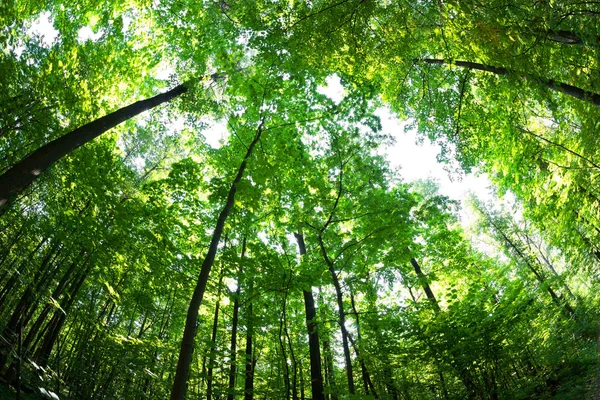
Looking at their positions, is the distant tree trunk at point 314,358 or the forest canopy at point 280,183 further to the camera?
the distant tree trunk at point 314,358

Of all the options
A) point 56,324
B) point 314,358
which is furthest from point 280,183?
point 56,324

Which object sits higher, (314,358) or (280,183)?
(280,183)

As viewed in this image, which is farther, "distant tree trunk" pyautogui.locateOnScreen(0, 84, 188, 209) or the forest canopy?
the forest canopy

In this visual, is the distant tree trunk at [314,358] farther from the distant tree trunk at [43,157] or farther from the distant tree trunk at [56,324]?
the distant tree trunk at [56,324]

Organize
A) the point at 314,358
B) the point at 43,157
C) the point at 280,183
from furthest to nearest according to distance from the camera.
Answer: the point at 314,358 < the point at 280,183 < the point at 43,157

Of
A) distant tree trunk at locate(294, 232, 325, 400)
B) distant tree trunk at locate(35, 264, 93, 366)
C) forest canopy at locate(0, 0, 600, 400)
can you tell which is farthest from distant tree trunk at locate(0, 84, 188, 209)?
distant tree trunk at locate(294, 232, 325, 400)

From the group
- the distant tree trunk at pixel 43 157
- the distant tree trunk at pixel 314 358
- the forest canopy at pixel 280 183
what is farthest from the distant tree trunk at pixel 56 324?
the distant tree trunk at pixel 314 358

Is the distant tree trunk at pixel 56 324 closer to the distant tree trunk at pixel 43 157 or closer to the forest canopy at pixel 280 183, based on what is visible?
the forest canopy at pixel 280 183

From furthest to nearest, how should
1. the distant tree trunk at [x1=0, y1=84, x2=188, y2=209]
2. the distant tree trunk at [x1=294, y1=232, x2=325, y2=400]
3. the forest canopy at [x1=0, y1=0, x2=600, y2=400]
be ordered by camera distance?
the distant tree trunk at [x1=294, y1=232, x2=325, y2=400] → the forest canopy at [x1=0, y1=0, x2=600, y2=400] → the distant tree trunk at [x1=0, y1=84, x2=188, y2=209]

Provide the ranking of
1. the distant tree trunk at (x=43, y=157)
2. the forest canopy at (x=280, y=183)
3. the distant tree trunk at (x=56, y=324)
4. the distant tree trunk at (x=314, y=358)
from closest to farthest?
1. the distant tree trunk at (x=43, y=157)
2. the forest canopy at (x=280, y=183)
3. the distant tree trunk at (x=56, y=324)
4. the distant tree trunk at (x=314, y=358)

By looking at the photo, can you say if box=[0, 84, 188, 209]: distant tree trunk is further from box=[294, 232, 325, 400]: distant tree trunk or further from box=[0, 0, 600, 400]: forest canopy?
box=[294, 232, 325, 400]: distant tree trunk

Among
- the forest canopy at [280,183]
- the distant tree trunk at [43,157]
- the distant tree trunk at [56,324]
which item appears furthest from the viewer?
the distant tree trunk at [56,324]

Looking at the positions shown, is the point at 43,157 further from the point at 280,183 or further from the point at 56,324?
the point at 56,324

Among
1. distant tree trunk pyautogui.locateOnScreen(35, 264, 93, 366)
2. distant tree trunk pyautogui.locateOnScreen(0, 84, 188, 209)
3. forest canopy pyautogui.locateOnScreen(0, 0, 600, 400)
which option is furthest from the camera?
distant tree trunk pyautogui.locateOnScreen(35, 264, 93, 366)
